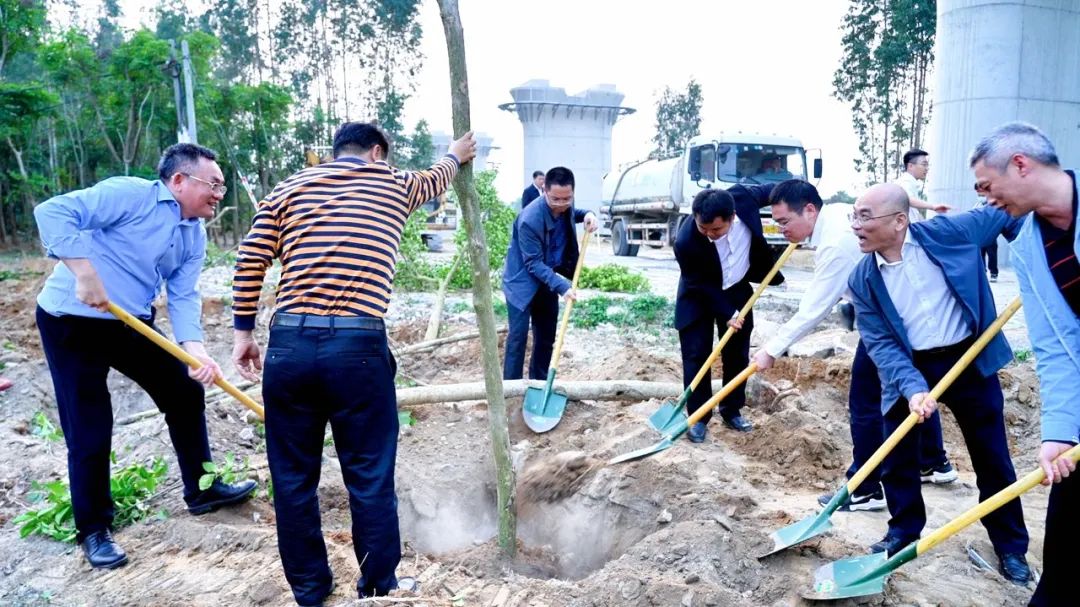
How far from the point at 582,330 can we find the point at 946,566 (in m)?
5.53

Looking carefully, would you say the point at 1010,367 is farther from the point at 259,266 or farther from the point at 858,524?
the point at 259,266

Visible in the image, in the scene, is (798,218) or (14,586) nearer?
(14,586)

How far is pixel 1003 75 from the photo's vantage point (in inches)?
565

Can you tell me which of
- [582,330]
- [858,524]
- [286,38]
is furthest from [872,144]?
[858,524]

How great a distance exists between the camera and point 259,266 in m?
2.79

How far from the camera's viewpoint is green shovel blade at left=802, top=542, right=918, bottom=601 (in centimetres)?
276

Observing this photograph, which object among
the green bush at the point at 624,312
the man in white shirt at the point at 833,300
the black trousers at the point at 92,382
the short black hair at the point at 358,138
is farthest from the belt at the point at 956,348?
the green bush at the point at 624,312

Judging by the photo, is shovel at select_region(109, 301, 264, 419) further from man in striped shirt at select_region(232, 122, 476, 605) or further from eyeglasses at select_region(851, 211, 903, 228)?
eyeglasses at select_region(851, 211, 903, 228)

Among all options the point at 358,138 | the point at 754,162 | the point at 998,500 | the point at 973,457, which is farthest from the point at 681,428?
the point at 754,162

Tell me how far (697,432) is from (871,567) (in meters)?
2.01

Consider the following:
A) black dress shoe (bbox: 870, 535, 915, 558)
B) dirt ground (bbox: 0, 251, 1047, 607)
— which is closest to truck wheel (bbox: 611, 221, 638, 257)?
dirt ground (bbox: 0, 251, 1047, 607)

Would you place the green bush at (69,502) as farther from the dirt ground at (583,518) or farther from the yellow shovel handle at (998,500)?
the yellow shovel handle at (998,500)

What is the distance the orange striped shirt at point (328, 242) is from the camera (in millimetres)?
2682

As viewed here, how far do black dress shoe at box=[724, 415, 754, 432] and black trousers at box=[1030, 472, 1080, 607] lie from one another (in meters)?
2.53
